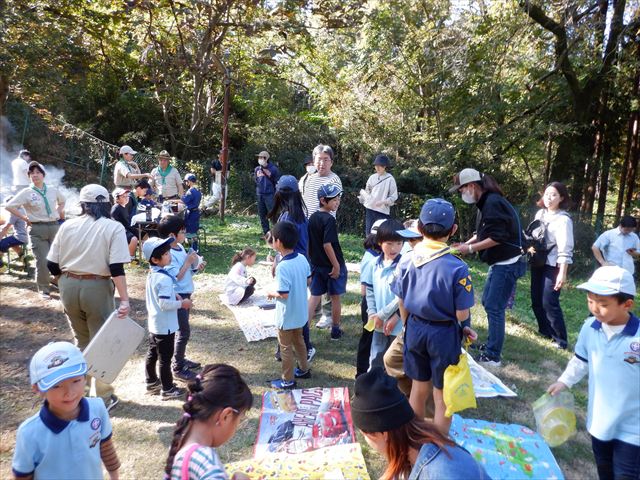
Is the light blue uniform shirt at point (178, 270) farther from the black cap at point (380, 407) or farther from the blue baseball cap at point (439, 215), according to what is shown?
the black cap at point (380, 407)

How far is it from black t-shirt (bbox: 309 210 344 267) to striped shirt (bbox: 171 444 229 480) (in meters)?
3.16

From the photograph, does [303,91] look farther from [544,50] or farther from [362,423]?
[362,423]

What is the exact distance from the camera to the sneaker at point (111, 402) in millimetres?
3916

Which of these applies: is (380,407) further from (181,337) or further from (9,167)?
(9,167)

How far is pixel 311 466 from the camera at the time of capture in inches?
124

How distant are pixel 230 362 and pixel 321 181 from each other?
2441 millimetres

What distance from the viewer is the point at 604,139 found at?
13.3 meters

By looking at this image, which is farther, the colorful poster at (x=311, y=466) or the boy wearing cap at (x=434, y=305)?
the colorful poster at (x=311, y=466)

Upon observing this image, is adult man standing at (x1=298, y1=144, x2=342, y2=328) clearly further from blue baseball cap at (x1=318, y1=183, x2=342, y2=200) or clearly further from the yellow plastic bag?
the yellow plastic bag

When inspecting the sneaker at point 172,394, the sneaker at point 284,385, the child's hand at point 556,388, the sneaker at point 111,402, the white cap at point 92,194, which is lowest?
the sneaker at point 111,402

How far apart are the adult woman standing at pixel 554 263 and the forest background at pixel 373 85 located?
622 cm

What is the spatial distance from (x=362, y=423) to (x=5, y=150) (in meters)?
16.8

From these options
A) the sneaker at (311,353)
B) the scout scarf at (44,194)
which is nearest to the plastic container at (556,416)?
the sneaker at (311,353)

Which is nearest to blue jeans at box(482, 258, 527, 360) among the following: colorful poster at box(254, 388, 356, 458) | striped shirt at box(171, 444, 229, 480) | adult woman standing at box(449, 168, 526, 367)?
adult woman standing at box(449, 168, 526, 367)
